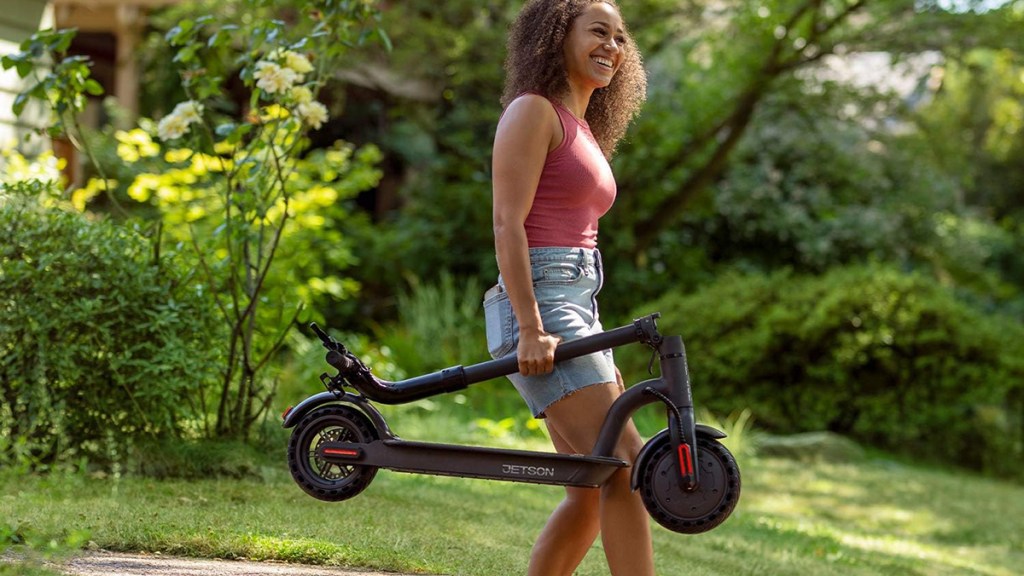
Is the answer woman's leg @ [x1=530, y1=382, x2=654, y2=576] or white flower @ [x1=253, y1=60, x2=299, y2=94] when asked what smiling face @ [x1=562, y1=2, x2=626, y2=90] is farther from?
white flower @ [x1=253, y1=60, x2=299, y2=94]

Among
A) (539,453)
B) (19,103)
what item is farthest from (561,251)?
(19,103)

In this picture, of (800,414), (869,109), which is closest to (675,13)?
(869,109)

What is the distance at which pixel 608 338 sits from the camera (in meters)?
3.20

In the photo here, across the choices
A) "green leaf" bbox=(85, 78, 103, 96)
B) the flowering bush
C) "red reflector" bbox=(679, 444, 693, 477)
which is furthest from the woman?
"green leaf" bbox=(85, 78, 103, 96)

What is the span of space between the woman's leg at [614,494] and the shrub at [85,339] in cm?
263

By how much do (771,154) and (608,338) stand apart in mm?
12066

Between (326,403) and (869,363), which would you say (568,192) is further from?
(869,363)

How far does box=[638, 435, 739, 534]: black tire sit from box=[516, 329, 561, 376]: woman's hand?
370 millimetres

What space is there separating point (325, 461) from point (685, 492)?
0.98 m

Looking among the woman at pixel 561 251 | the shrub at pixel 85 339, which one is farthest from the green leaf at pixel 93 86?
the woman at pixel 561 251

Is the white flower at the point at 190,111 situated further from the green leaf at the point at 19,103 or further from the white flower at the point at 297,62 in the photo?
the green leaf at the point at 19,103

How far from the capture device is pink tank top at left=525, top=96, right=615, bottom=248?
3.27m

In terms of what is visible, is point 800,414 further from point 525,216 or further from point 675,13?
point 525,216

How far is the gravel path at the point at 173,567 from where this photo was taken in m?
3.76
